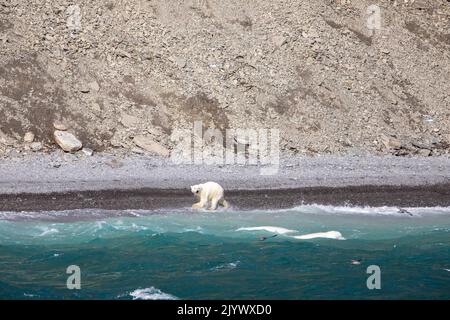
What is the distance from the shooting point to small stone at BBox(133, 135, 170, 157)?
89.1ft

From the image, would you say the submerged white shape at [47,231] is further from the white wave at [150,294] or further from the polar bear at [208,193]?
the white wave at [150,294]

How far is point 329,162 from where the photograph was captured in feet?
91.6

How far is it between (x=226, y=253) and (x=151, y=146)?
9.13m

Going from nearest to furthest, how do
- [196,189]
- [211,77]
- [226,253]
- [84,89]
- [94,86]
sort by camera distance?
[226,253] < [196,189] < [84,89] < [94,86] < [211,77]

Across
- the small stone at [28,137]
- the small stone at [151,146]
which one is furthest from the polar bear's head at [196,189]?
the small stone at [28,137]

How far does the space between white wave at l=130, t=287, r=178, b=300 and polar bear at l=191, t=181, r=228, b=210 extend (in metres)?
7.04

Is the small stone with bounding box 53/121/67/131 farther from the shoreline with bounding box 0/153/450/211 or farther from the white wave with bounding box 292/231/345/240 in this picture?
the white wave with bounding box 292/231/345/240

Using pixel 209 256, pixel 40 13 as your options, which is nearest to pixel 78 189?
pixel 209 256

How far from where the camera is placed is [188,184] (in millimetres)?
24938

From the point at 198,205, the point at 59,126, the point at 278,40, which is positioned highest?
the point at 278,40

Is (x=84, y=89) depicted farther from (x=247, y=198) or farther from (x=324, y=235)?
(x=324, y=235)

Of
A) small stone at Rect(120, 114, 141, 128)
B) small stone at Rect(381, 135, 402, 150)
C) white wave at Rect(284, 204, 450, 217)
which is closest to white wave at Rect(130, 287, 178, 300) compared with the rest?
white wave at Rect(284, 204, 450, 217)

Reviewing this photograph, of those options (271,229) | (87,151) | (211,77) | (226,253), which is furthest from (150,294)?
(211,77)

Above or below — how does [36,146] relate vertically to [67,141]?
below
